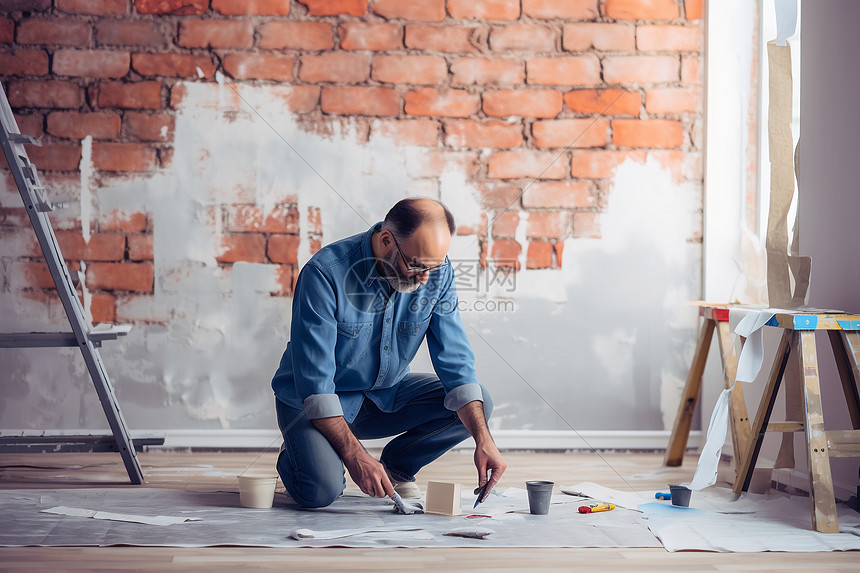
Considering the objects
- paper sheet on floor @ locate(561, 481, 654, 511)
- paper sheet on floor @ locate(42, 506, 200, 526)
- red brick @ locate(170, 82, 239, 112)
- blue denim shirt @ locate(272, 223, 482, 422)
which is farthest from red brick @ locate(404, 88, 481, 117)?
paper sheet on floor @ locate(42, 506, 200, 526)

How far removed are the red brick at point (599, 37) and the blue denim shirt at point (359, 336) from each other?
3.87 ft

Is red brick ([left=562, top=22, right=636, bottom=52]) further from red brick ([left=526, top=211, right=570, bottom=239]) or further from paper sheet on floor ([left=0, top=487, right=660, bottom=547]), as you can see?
paper sheet on floor ([left=0, top=487, right=660, bottom=547])

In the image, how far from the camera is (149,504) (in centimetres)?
198

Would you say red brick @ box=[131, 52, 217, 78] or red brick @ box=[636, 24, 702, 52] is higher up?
red brick @ box=[636, 24, 702, 52]

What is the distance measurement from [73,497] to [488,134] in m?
1.71

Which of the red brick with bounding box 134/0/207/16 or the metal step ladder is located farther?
the red brick with bounding box 134/0/207/16

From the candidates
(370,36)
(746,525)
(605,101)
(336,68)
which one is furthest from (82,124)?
(746,525)

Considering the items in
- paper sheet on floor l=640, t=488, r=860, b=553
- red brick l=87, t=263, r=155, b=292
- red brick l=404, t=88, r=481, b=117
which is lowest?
paper sheet on floor l=640, t=488, r=860, b=553

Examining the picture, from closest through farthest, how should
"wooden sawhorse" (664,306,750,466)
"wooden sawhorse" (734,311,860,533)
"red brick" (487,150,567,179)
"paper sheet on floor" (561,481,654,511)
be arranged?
"wooden sawhorse" (734,311,860,533) < "paper sheet on floor" (561,481,654,511) < "wooden sawhorse" (664,306,750,466) < "red brick" (487,150,567,179)

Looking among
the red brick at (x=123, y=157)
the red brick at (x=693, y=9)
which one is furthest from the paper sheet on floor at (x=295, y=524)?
the red brick at (x=693, y=9)

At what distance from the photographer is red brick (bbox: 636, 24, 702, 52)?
2846mm

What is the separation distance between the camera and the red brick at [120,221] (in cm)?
275

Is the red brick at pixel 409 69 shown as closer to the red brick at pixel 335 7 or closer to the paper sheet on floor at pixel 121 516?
the red brick at pixel 335 7

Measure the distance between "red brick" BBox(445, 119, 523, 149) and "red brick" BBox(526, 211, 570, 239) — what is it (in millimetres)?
259
